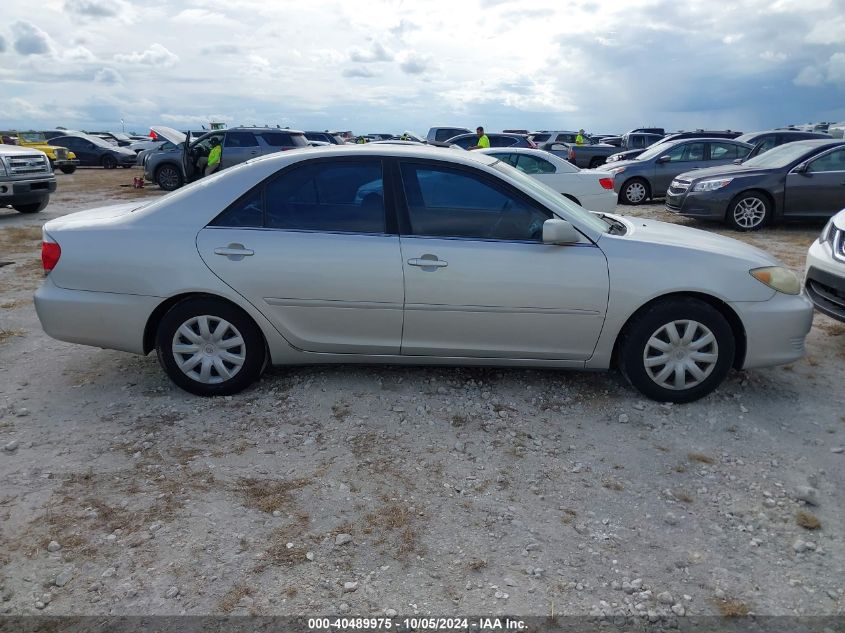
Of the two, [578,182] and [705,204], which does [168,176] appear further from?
[705,204]

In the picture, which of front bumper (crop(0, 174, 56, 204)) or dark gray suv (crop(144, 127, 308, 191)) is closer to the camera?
front bumper (crop(0, 174, 56, 204))

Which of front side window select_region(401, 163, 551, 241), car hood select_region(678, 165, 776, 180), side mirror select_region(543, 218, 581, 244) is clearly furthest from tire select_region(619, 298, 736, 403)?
car hood select_region(678, 165, 776, 180)

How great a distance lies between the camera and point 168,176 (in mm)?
18047

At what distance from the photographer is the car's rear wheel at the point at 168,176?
17906 mm

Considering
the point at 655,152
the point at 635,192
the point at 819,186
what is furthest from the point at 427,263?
the point at 655,152

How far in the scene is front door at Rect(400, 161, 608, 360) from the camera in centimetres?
391

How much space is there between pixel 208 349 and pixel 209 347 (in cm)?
2

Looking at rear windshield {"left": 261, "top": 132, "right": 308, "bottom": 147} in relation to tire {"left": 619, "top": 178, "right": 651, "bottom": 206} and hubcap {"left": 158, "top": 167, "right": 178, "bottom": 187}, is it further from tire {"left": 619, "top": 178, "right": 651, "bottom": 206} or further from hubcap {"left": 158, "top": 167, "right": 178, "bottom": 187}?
tire {"left": 619, "top": 178, "right": 651, "bottom": 206}

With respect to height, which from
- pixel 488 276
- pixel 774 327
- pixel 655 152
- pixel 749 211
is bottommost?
pixel 774 327

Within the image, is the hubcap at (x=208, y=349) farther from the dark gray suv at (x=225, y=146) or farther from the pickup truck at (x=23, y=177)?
the dark gray suv at (x=225, y=146)

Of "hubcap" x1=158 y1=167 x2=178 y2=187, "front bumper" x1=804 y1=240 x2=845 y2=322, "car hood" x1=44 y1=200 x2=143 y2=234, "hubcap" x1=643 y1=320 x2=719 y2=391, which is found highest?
"car hood" x1=44 y1=200 x2=143 y2=234

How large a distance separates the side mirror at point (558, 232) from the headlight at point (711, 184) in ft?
26.4

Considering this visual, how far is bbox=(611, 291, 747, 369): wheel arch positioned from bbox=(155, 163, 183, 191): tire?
1658 cm

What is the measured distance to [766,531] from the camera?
2.92 m
